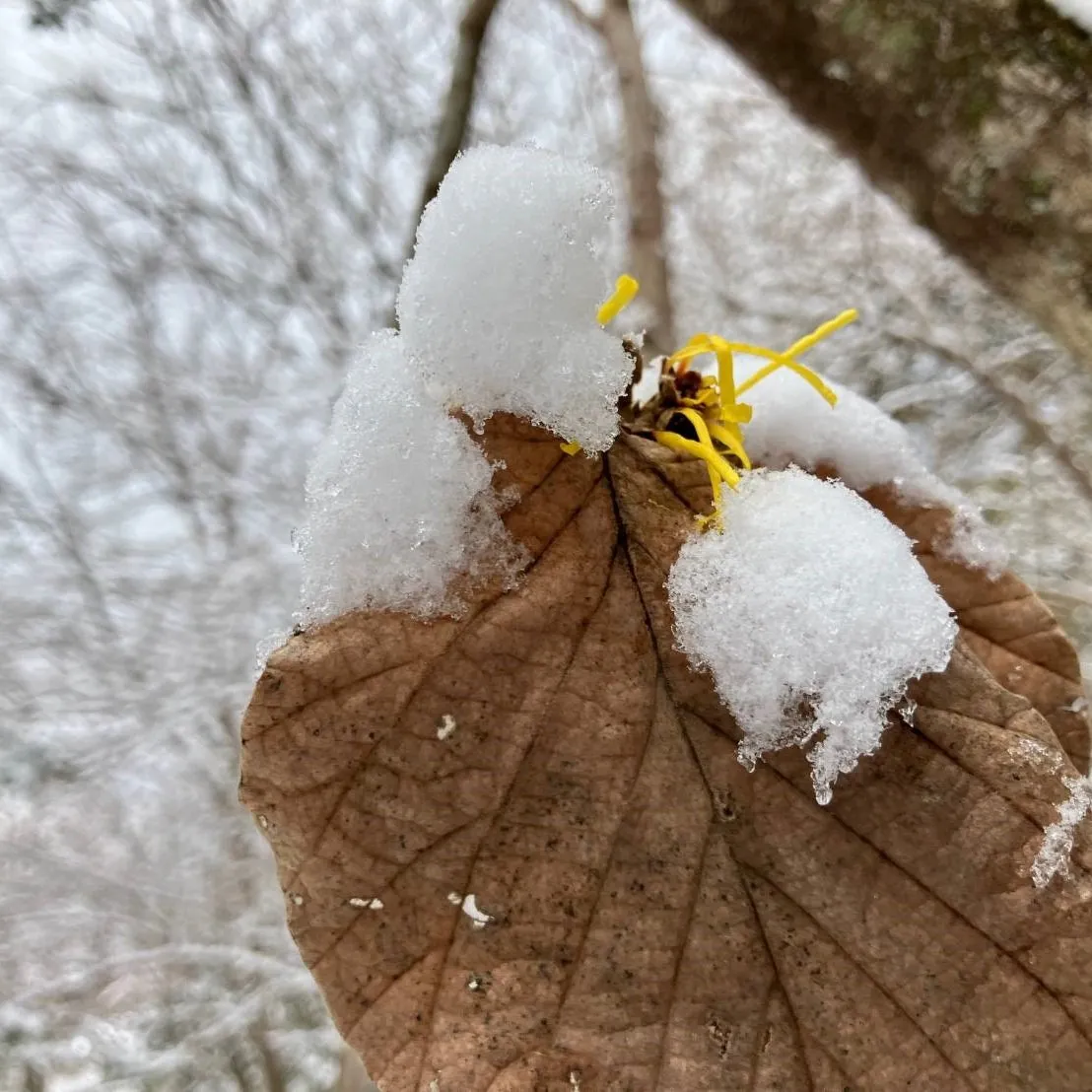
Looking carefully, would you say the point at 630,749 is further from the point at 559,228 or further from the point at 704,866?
the point at 559,228

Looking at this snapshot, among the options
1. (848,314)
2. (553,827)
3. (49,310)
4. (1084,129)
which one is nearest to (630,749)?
(553,827)

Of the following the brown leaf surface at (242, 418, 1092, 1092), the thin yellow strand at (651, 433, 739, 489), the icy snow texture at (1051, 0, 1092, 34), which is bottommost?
the brown leaf surface at (242, 418, 1092, 1092)

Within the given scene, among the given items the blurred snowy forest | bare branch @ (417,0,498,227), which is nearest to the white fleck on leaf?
bare branch @ (417,0,498,227)

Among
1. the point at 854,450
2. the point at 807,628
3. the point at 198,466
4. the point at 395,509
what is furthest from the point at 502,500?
the point at 198,466

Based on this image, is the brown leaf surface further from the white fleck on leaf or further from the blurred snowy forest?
the blurred snowy forest

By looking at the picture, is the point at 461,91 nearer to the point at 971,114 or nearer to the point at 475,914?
the point at 971,114

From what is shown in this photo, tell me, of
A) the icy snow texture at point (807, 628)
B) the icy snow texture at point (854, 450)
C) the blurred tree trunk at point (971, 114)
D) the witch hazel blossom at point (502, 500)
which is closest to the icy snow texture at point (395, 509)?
the witch hazel blossom at point (502, 500)

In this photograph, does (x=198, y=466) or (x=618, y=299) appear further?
(x=198, y=466)
